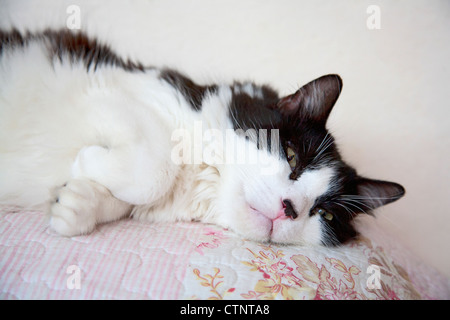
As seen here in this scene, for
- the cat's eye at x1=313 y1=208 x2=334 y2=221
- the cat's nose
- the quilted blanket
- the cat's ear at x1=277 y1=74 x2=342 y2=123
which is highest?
the cat's ear at x1=277 y1=74 x2=342 y2=123

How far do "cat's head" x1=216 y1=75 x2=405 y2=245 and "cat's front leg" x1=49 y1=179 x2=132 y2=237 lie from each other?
0.40 meters

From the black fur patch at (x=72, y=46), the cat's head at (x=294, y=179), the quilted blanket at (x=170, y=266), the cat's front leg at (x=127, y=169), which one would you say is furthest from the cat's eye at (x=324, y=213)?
the black fur patch at (x=72, y=46)

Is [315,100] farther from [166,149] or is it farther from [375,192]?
[166,149]

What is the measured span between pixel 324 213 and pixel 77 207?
81cm

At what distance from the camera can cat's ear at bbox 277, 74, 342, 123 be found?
1074mm

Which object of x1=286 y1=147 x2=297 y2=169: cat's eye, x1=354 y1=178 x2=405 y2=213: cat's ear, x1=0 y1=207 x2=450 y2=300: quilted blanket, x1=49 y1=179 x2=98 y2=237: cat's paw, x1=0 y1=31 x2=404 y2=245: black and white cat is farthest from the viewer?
x1=354 y1=178 x2=405 y2=213: cat's ear

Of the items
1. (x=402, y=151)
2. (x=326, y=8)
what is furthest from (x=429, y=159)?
(x=326, y=8)

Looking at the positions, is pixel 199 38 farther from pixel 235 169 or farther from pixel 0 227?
pixel 0 227

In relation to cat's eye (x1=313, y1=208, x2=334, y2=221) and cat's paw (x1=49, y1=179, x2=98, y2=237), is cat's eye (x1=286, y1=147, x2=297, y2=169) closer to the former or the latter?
cat's eye (x1=313, y1=208, x2=334, y2=221)

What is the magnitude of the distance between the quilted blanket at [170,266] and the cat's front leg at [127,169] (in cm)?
12

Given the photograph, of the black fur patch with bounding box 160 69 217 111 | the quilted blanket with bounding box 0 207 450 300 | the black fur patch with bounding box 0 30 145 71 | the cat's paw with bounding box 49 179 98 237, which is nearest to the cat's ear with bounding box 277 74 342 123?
the black fur patch with bounding box 160 69 217 111

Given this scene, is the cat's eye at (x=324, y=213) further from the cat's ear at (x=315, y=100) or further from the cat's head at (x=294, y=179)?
the cat's ear at (x=315, y=100)

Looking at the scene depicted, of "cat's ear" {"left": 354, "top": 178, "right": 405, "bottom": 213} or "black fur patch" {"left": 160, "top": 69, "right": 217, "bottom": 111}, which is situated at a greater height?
"black fur patch" {"left": 160, "top": 69, "right": 217, "bottom": 111}

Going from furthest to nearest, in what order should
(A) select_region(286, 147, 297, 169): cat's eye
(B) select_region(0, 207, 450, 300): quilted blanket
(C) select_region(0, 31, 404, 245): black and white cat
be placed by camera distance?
1. (A) select_region(286, 147, 297, 169): cat's eye
2. (C) select_region(0, 31, 404, 245): black and white cat
3. (B) select_region(0, 207, 450, 300): quilted blanket
